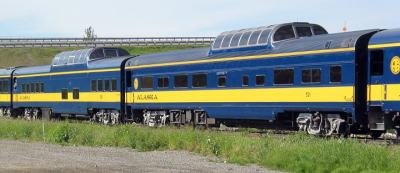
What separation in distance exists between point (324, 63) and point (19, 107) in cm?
2649

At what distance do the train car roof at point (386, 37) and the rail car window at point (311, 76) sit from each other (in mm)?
2089

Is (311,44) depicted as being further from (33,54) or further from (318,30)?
(33,54)

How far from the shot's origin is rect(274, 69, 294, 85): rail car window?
72.3 feet

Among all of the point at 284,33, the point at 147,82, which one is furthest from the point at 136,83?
the point at 284,33

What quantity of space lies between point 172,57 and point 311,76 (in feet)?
27.4

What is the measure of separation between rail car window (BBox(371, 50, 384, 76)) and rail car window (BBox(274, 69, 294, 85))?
119 inches

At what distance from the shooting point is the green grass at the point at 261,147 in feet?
47.8

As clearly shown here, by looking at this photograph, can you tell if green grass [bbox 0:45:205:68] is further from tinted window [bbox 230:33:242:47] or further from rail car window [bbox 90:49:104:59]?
tinted window [bbox 230:33:242:47]

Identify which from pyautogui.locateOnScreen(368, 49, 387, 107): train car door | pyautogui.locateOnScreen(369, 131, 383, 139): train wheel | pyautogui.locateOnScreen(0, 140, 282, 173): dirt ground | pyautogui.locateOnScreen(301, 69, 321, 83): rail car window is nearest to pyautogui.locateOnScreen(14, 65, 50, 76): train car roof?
pyautogui.locateOnScreen(0, 140, 282, 173): dirt ground

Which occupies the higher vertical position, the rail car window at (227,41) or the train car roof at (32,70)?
the rail car window at (227,41)

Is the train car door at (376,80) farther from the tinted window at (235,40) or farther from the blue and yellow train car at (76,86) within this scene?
the blue and yellow train car at (76,86)

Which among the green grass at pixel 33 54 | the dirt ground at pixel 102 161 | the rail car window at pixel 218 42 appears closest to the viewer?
the dirt ground at pixel 102 161

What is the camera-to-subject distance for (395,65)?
18.9m

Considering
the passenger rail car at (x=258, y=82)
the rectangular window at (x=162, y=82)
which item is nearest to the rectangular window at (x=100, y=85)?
the passenger rail car at (x=258, y=82)
